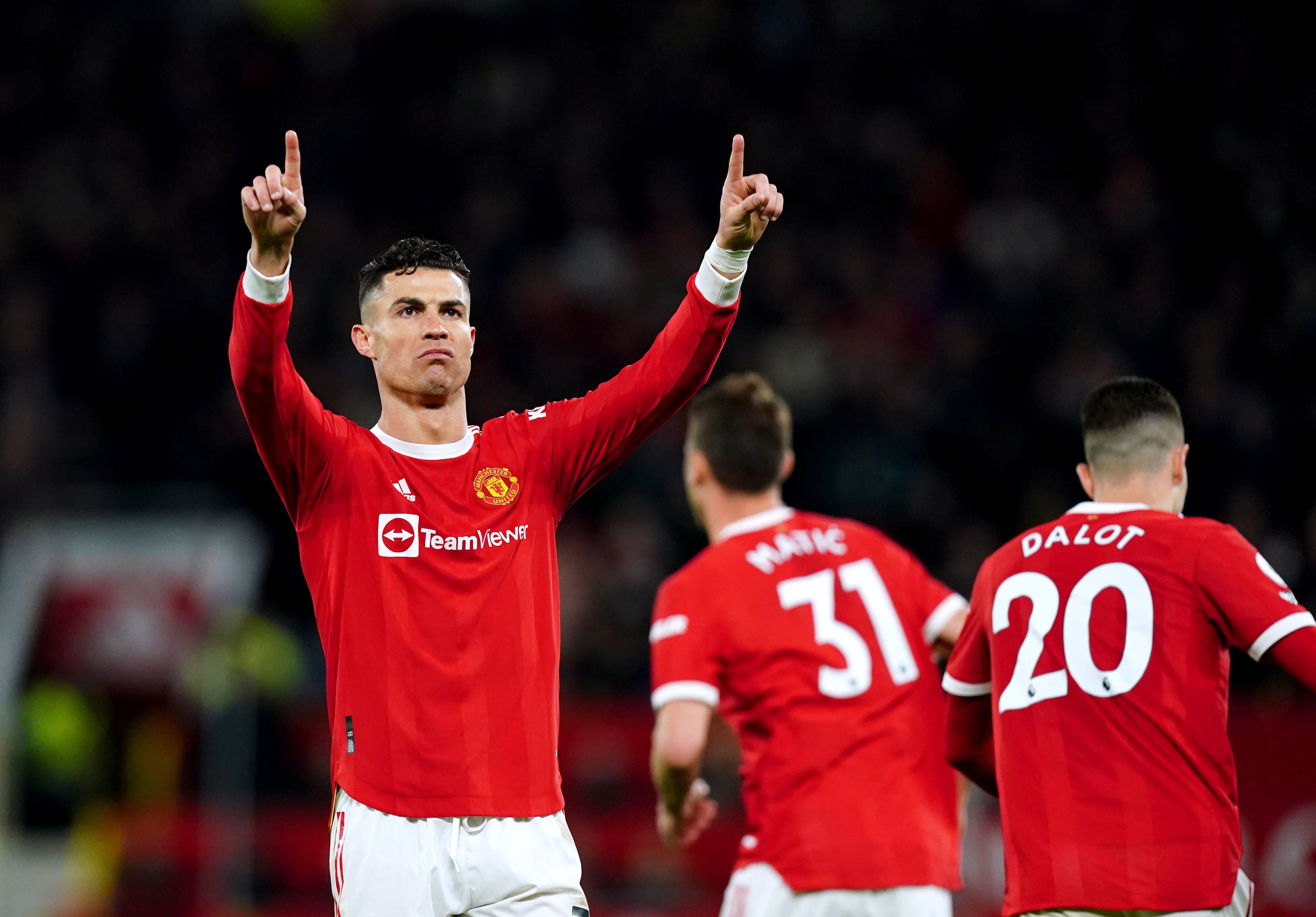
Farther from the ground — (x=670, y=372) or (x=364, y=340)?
(x=364, y=340)

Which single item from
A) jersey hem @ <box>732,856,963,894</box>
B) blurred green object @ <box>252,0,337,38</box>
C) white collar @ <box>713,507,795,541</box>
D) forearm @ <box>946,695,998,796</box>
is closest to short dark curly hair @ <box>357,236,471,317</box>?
white collar @ <box>713,507,795,541</box>

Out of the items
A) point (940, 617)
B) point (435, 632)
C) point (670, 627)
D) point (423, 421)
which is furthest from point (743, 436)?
point (435, 632)

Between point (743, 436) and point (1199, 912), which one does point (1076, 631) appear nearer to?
point (1199, 912)

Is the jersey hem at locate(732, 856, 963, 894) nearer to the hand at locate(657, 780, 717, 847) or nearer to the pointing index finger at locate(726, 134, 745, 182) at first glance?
the hand at locate(657, 780, 717, 847)

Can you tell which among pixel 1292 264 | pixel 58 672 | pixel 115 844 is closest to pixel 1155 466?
pixel 1292 264

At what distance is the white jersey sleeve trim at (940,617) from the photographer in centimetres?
518

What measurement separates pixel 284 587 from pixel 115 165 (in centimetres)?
575

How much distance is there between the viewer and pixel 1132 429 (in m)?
4.32

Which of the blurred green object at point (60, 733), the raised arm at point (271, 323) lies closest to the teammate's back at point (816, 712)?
the raised arm at point (271, 323)

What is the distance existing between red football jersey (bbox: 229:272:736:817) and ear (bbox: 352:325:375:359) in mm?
240

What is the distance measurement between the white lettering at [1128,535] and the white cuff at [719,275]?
3.92 feet

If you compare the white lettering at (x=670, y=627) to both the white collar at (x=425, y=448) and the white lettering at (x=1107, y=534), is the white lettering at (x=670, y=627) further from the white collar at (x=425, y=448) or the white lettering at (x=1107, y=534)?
the white lettering at (x=1107, y=534)

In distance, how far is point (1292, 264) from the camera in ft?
33.0

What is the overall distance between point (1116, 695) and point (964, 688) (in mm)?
613
